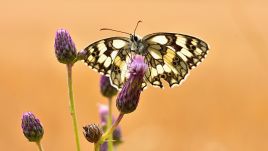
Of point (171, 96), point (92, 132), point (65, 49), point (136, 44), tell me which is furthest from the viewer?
point (171, 96)

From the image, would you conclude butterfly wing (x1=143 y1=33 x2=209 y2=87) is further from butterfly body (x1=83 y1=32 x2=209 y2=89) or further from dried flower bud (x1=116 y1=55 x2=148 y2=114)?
dried flower bud (x1=116 y1=55 x2=148 y2=114)

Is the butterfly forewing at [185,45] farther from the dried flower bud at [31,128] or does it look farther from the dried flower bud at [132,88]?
the dried flower bud at [31,128]

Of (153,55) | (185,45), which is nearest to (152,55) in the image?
(153,55)

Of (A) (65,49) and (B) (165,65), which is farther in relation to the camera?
(B) (165,65)

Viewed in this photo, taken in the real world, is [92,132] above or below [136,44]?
below

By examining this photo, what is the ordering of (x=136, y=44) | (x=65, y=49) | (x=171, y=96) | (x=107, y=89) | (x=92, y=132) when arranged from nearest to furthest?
(x=92, y=132) < (x=65, y=49) < (x=136, y=44) < (x=107, y=89) < (x=171, y=96)

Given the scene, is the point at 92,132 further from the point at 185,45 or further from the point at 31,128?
the point at 185,45

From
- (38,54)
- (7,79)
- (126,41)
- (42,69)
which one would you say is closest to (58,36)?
(126,41)
